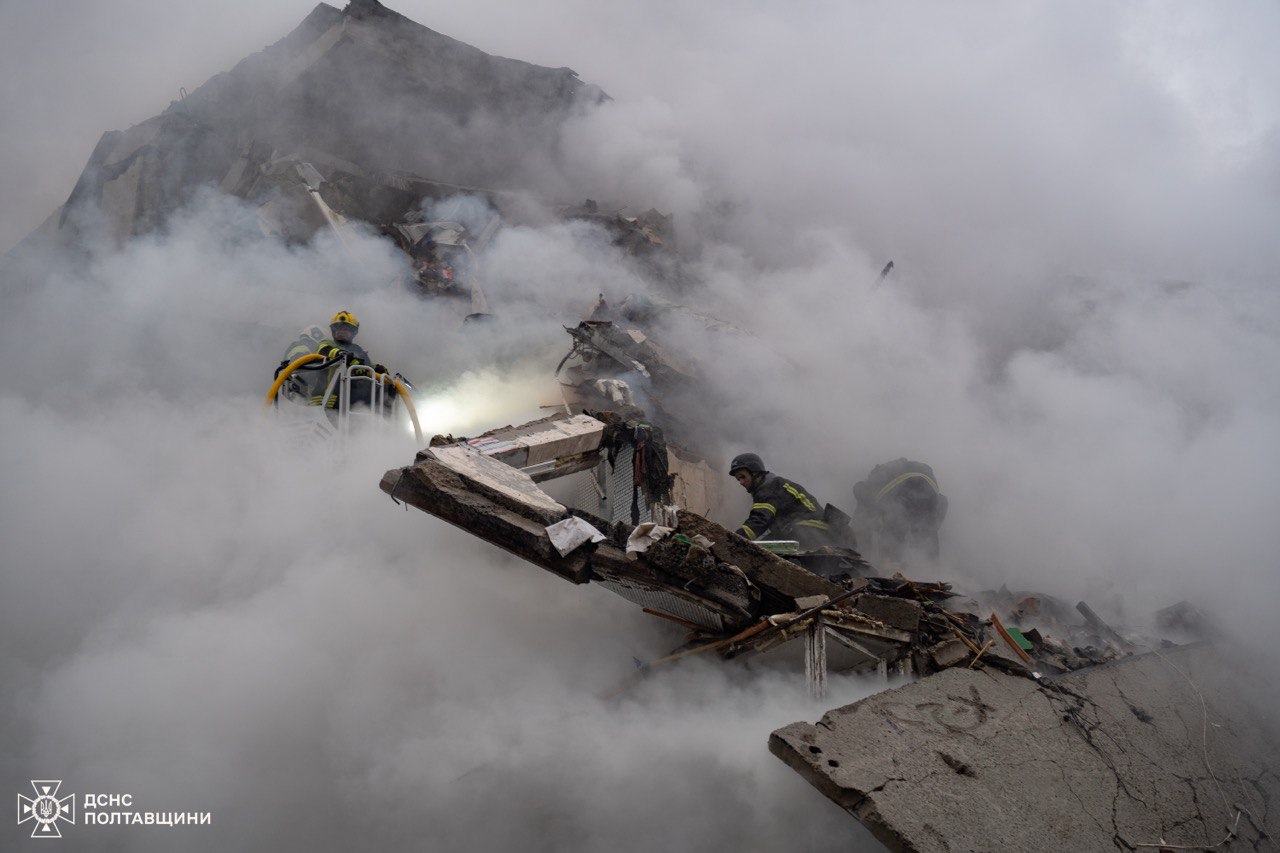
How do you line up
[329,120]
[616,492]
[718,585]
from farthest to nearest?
[329,120] < [616,492] < [718,585]

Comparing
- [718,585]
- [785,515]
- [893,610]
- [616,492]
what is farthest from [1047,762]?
[616,492]

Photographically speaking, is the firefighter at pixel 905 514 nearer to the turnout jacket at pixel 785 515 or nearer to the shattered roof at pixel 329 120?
the turnout jacket at pixel 785 515

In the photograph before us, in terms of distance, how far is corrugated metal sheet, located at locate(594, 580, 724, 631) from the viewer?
3.61 metres

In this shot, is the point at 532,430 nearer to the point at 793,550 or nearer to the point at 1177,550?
the point at 793,550

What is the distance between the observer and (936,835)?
221 centimetres

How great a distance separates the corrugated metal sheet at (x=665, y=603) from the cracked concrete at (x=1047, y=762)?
99 centimetres

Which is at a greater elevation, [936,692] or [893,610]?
[893,610]

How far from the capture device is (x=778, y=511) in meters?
6.16

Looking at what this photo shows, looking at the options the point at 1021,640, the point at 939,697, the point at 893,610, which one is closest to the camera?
the point at 939,697

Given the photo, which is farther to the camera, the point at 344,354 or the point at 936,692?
the point at 344,354

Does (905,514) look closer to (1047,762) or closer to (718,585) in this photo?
(718,585)

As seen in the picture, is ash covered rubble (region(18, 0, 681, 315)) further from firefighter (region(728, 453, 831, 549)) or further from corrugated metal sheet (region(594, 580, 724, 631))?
corrugated metal sheet (region(594, 580, 724, 631))

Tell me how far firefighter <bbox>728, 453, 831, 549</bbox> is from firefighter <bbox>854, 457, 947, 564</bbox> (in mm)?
1060

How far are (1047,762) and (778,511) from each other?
337 centimetres
